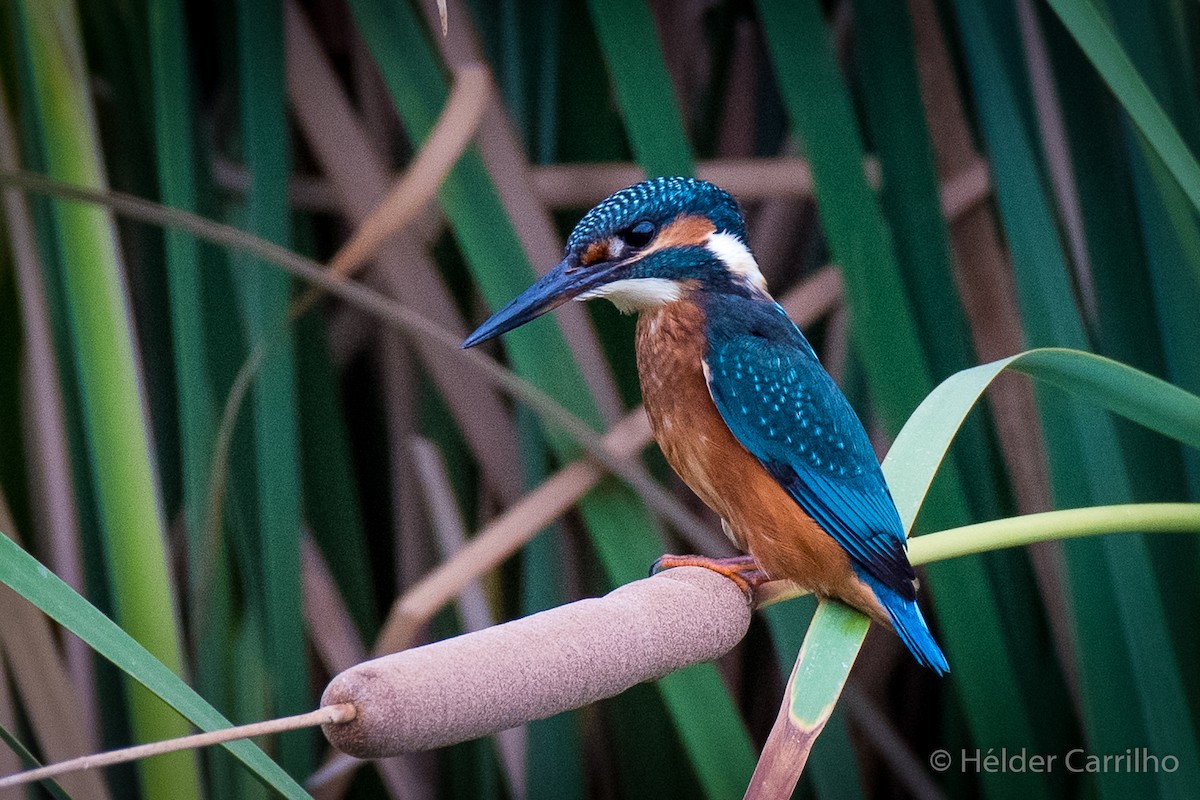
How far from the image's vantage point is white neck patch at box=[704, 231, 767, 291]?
0.89 meters

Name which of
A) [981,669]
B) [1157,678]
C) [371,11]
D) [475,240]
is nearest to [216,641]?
[475,240]

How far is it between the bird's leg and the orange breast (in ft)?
0.08

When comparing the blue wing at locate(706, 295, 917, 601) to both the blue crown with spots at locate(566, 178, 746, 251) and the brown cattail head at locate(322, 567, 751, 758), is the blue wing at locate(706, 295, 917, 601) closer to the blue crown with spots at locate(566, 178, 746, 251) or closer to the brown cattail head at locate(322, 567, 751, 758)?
the blue crown with spots at locate(566, 178, 746, 251)

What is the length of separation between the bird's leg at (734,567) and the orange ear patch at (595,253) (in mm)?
253

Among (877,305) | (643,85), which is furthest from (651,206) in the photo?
(877,305)

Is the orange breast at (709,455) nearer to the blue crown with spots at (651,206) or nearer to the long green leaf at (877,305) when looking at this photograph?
the blue crown with spots at (651,206)

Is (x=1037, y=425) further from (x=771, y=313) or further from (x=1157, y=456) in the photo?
(x=771, y=313)

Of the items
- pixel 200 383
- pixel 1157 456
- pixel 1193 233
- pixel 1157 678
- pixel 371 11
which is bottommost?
pixel 1157 678

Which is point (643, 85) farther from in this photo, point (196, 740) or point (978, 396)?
point (196, 740)

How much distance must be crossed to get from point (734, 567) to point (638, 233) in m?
0.31

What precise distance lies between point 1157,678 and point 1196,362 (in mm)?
313

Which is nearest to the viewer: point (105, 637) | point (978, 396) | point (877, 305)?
point (105, 637)

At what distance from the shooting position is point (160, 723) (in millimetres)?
1012

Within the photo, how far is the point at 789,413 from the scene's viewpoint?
0.88m
